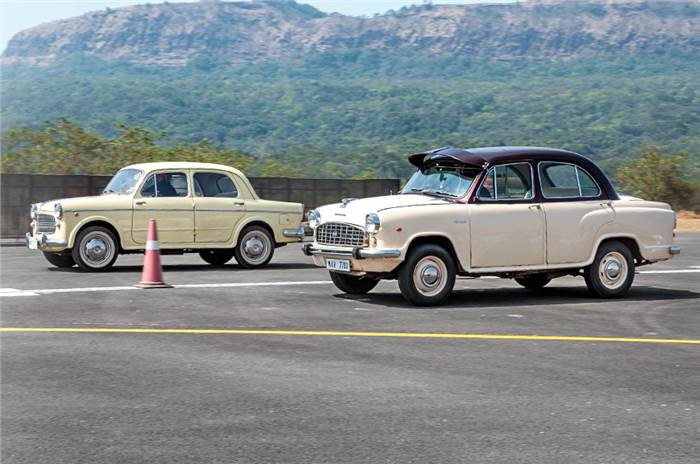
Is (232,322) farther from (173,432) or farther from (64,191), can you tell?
(64,191)

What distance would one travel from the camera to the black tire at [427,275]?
13.4 m

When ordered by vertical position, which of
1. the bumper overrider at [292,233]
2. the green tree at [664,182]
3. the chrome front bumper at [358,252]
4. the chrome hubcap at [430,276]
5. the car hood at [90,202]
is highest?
the green tree at [664,182]

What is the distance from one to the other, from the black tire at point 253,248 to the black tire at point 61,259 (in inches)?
104

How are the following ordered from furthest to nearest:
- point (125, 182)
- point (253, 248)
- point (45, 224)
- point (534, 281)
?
point (253, 248)
point (125, 182)
point (45, 224)
point (534, 281)

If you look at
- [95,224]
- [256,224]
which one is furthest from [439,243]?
[95,224]

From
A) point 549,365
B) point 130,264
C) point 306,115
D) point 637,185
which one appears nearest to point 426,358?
point 549,365

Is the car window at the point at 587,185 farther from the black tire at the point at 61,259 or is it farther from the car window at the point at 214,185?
the black tire at the point at 61,259

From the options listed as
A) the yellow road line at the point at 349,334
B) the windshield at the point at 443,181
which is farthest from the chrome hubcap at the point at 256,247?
the yellow road line at the point at 349,334

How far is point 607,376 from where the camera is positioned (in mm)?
9023

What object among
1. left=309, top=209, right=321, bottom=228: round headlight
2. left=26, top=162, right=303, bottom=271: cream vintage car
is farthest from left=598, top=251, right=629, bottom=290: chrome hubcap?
left=26, top=162, right=303, bottom=271: cream vintage car

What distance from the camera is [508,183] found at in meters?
14.1

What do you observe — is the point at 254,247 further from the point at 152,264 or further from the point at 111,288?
the point at 111,288

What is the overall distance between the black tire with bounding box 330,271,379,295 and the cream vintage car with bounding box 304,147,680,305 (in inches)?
0.5

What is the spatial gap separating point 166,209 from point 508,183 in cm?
670
